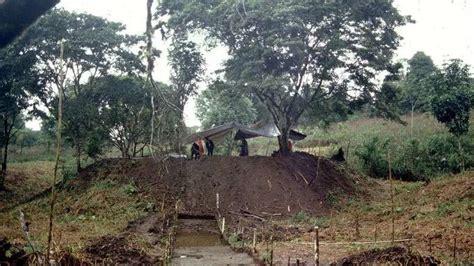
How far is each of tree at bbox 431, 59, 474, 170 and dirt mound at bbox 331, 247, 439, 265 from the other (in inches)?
502

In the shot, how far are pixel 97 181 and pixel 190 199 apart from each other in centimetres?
388

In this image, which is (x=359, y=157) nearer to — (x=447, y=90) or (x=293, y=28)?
(x=447, y=90)

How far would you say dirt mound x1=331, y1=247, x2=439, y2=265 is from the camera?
6.49 metres

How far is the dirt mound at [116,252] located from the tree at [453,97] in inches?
573

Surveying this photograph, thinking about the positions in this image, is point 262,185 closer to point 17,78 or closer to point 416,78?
point 17,78

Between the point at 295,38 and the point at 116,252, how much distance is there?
1039 cm

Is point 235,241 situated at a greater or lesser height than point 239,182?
lesser

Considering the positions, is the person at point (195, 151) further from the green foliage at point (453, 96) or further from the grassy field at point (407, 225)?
the green foliage at point (453, 96)

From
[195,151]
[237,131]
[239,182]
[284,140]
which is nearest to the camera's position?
[239,182]

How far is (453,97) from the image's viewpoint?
721 inches

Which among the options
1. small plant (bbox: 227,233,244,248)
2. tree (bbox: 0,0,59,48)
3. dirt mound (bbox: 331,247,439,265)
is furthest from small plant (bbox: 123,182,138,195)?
tree (bbox: 0,0,59,48)

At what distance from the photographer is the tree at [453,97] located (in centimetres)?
1836

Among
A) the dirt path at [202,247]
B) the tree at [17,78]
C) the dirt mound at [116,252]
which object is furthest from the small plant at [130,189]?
the tree at [17,78]

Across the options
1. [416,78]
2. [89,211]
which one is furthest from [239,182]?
[416,78]
